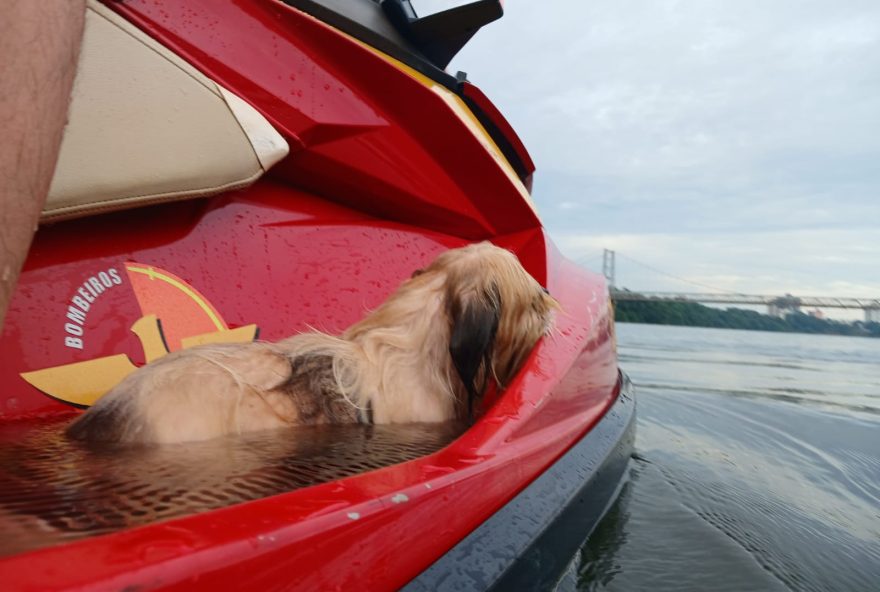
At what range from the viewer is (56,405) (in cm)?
185

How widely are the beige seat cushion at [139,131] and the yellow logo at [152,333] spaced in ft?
1.07

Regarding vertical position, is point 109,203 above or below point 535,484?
above

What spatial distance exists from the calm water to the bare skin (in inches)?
63.0

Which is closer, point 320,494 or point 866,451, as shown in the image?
point 320,494

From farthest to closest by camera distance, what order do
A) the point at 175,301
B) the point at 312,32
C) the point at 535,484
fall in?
the point at 312,32, the point at 175,301, the point at 535,484

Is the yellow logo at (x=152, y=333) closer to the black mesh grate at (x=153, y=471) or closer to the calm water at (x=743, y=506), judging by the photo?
the black mesh grate at (x=153, y=471)

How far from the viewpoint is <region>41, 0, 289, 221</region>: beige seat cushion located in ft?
6.03

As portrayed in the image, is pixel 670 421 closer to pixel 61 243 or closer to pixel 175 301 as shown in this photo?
pixel 175 301

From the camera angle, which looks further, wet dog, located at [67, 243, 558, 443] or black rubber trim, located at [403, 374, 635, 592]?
wet dog, located at [67, 243, 558, 443]

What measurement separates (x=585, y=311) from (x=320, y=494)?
1845 millimetres

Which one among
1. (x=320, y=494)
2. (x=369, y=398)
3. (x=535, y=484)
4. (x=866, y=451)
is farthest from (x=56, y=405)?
(x=866, y=451)

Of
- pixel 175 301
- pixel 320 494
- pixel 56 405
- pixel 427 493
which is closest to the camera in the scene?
pixel 320 494

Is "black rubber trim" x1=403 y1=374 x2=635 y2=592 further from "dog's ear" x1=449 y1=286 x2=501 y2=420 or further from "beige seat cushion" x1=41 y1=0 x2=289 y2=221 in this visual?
"beige seat cushion" x1=41 y1=0 x2=289 y2=221

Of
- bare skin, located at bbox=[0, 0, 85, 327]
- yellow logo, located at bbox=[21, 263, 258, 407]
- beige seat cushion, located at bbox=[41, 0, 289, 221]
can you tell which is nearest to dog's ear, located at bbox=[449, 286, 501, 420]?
yellow logo, located at bbox=[21, 263, 258, 407]
